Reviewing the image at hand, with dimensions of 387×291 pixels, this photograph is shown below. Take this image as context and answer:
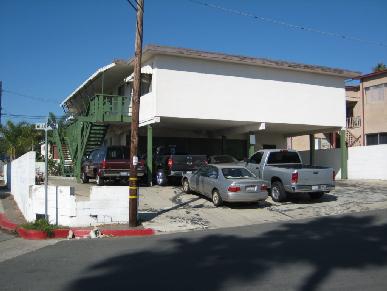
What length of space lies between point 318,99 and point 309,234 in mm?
15749

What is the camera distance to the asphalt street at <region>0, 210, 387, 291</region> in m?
6.81

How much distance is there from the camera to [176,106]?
21500 millimetres

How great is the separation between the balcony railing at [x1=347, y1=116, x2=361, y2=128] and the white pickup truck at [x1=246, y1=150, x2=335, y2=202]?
19.5 m

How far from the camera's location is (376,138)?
3422 centimetres

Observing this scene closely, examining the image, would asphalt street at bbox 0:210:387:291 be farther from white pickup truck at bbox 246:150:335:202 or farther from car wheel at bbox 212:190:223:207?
white pickup truck at bbox 246:150:335:202

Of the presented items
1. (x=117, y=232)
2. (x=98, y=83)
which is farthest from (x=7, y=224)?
(x=98, y=83)

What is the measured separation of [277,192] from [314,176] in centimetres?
153

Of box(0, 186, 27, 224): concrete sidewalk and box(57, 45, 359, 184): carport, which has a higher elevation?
box(57, 45, 359, 184): carport

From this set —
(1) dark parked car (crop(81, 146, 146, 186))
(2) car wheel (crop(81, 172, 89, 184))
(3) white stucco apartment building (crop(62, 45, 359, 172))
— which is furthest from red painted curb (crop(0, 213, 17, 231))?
(3) white stucco apartment building (crop(62, 45, 359, 172))

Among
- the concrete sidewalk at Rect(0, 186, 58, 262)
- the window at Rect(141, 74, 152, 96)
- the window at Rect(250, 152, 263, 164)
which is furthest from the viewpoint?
the window at Rect(141, 74, 152, 96)

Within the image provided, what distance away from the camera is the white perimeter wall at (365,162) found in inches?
988

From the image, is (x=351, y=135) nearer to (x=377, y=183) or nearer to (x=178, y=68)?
(x=377, y=183)

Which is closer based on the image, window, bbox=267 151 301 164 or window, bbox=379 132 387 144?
window, bbox=267 151 301 164

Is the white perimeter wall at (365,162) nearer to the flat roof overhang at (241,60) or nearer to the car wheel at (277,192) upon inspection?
the flat roof overhang at (241,60)
